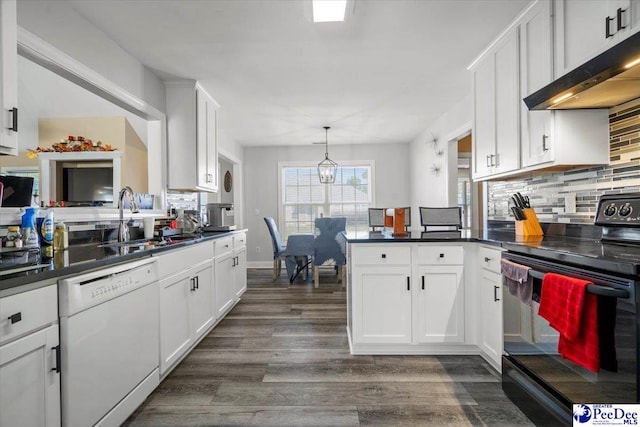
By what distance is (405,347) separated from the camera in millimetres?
2408

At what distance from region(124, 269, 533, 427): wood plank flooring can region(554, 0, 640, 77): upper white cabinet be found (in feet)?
6.24

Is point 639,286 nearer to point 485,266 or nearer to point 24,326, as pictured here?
point 485,266

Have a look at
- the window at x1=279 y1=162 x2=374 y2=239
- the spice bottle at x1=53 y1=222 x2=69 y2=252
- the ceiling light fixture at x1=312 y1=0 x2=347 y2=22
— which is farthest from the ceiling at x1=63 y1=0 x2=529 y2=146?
the window at x1=279 y1=162 x2=374 y2=239

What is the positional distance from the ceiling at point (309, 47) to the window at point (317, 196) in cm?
235

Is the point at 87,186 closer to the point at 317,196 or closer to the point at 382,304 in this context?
the point at 382,304

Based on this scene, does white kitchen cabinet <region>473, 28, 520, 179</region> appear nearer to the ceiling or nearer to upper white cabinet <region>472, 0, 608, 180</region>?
upper white cabinet <region>472, 0, 608, 180</region>

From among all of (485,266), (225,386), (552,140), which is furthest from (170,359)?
(552,140)

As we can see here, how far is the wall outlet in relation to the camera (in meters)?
2.15

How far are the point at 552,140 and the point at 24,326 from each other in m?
2.68

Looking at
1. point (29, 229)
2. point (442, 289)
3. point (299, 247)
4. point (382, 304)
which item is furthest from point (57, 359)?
point (299, 247)

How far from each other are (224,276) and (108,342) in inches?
71.2

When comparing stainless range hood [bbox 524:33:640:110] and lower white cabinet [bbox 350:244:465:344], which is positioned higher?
stainless range hood [bbox 524:33:640:110]

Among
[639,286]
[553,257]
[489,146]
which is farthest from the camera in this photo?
[489,146]

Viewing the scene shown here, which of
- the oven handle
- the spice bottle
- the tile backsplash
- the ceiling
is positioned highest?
the ceiling
